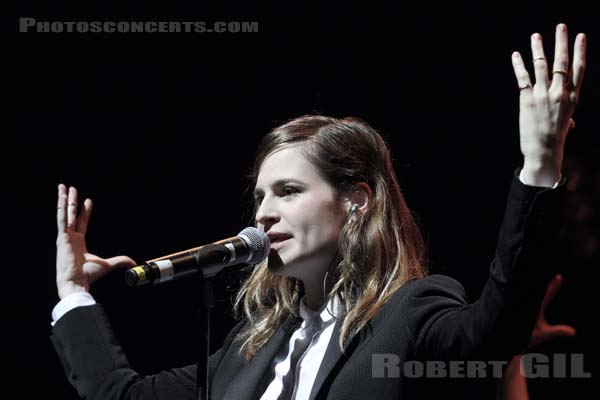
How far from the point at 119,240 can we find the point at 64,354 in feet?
2.99

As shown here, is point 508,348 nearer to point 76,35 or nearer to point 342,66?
point 342,66

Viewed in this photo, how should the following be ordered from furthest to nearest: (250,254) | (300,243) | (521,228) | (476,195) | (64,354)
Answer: (476,195) → (64,354) → (300,243) → (250,254) → (521,228)

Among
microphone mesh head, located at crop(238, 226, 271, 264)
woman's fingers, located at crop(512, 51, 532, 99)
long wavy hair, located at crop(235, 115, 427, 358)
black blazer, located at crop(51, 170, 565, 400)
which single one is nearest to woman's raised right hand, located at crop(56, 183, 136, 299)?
black blazer, located at crop(51, 170, 565, 400)

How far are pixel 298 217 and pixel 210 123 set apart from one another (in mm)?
1269

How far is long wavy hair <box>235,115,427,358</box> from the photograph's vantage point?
1.99m

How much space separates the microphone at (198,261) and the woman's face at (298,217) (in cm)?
20

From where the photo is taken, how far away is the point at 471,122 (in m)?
2.89

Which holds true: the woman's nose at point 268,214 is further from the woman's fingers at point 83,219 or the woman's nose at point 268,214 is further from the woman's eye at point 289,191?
the woman's fingers at point 83,219

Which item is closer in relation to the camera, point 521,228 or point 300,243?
point 521,228

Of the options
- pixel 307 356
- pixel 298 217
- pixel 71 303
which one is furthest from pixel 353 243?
pixel 71 303

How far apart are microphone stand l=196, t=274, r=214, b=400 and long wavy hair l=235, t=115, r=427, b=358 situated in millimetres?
382

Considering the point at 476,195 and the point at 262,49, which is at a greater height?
the point at 262,49

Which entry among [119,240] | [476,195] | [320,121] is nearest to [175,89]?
[119,240]

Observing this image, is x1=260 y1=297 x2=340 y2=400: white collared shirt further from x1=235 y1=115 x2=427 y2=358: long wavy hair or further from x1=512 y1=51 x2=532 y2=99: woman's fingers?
x1=512 y1=51 x2=532 y2=99: woman's fingers
